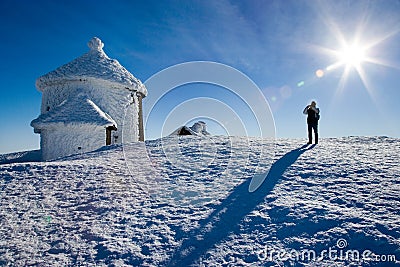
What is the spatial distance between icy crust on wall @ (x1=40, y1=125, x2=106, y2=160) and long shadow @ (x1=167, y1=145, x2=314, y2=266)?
39.4 ft

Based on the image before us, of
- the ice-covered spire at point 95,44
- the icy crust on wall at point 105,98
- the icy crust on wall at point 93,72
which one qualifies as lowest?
the icy crust on wall at point 105,98

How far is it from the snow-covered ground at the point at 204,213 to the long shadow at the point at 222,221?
2 centimetres

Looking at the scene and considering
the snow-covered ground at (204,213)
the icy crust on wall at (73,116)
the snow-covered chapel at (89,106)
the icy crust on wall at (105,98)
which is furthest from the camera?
the icy crust on wall at (105,98)

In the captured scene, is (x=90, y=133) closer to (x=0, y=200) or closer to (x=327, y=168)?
(x=0, y=200)

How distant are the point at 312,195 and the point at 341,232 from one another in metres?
1.37

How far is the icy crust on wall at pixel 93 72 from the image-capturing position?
19.0 meters

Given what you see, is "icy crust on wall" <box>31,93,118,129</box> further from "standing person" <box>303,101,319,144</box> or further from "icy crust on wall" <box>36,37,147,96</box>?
"standing person" <box>303,101,319,144</box>

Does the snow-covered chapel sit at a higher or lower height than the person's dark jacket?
higher

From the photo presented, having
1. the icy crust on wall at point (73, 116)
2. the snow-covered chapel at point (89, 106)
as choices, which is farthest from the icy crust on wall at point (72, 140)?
the icy crust on wall at point (73, 116)

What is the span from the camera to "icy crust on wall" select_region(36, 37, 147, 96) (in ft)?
62.4

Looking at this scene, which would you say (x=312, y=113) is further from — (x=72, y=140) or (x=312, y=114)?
(x=72, y=140)

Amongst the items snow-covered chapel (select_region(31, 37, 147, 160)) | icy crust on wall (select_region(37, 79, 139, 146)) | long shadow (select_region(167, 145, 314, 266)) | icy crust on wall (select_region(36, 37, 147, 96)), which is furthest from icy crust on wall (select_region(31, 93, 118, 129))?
long shadow (select_region(167, 145, 314, 266))

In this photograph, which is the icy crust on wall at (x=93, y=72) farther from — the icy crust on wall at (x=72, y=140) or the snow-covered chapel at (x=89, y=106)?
the icy crust on wall at (x=72, y=140)

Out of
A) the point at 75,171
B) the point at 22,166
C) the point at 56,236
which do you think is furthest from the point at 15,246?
the point at 22,166
